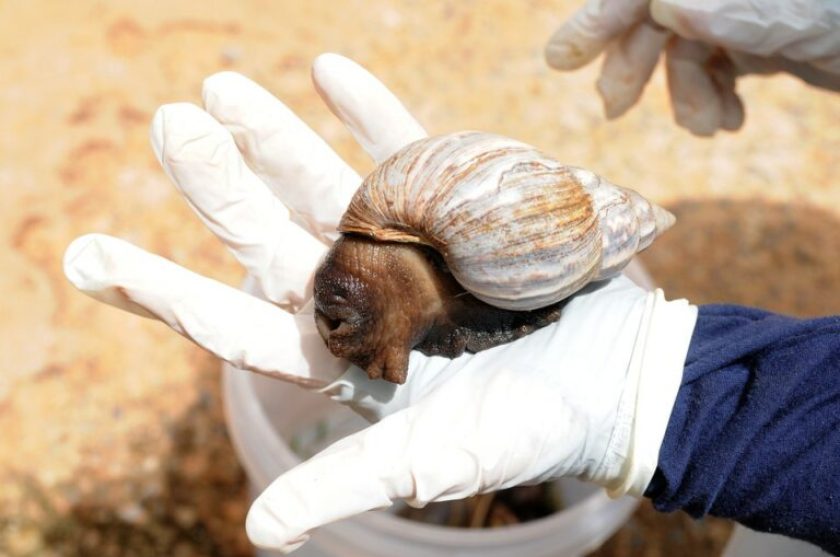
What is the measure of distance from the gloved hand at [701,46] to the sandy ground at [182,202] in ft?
1.89

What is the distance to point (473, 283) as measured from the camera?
945mm

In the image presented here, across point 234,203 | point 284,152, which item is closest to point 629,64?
point 284,152

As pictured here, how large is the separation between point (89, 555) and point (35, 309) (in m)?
0.55

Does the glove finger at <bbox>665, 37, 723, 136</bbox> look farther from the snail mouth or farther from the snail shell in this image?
the snail mouth

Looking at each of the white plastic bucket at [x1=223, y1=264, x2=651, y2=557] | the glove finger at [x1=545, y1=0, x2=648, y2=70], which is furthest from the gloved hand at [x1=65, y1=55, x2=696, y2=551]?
the glove finger at [x1=545, y1=0, x2=648, y2=70]

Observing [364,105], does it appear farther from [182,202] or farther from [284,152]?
[182,202]

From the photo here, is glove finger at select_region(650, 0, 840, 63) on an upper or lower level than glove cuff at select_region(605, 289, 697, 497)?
upper

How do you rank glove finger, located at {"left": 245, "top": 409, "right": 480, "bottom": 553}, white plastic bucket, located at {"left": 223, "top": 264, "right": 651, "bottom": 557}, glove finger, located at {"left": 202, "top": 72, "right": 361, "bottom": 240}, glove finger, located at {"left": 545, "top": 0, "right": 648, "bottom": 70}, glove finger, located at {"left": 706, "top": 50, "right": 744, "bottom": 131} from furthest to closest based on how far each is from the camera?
1. glove finger, located at {"left": 706, "top": 50, "right": 744, "bottom": 131}
2. glove finger, located at {"left": 545, "top": 0, "right": 648, "bottom": 70}
3. white plastic bucket, located at {"left": 223, "top": 264, "right": 651, "bottom": 557}
4. glove finger, located at {"left": 202, "top": 72, "right": 361, "bottom": 240}
5. glove finger, located at {"left": 245, "top": 409, "right": 480, "bottom": 553}

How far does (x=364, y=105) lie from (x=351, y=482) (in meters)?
0.55

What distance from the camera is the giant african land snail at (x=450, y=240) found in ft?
2.99

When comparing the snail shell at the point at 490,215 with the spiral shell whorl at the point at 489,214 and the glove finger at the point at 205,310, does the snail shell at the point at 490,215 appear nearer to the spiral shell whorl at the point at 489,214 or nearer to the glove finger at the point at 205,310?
the spiral shell whorl at the point at 489,214

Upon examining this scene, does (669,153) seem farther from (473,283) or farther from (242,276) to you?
(473,283)

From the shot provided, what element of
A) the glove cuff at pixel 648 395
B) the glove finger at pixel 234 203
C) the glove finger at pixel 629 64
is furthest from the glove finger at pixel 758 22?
the glove finger at pixel 234 203

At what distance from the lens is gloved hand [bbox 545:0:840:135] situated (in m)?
1.26
